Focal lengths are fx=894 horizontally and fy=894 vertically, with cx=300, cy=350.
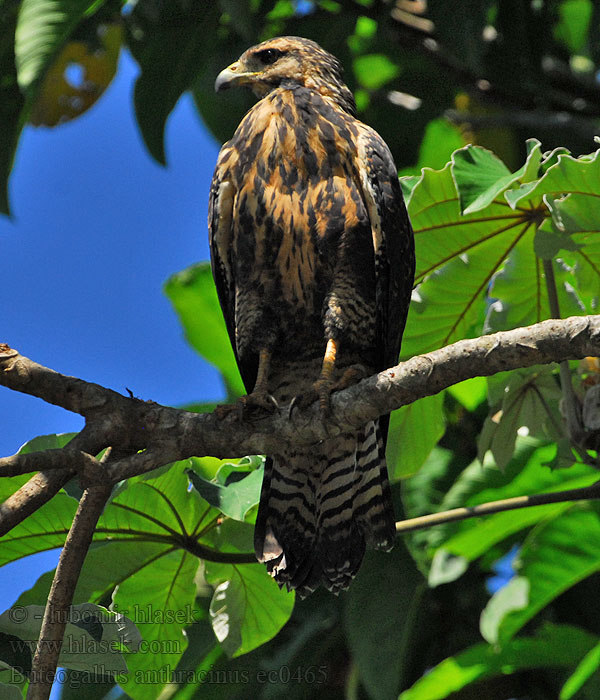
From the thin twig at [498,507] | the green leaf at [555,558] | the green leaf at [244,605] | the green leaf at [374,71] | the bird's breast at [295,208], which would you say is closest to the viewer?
the thin twig at [498,507]

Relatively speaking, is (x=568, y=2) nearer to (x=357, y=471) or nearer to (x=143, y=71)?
(x=143, y=71)

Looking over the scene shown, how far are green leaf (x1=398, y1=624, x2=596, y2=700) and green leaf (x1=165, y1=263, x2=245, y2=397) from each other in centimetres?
164

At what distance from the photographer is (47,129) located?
531 cm

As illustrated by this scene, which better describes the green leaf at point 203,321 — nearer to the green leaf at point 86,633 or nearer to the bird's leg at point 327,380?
the bird's leg at point 327,380

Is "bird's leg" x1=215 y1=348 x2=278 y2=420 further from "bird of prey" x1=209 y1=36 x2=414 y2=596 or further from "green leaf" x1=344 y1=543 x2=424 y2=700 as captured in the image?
"green leaf" x1=344 y1=543 x2=424 y2=700

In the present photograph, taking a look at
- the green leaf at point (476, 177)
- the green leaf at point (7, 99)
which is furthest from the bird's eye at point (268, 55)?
the green leaf at point (476, 177)

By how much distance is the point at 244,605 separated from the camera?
8.34 ft

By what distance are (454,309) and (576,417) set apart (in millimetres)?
520

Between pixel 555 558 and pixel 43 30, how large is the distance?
2661 mm

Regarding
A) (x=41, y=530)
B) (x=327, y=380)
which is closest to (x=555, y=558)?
(x=327, y=380)

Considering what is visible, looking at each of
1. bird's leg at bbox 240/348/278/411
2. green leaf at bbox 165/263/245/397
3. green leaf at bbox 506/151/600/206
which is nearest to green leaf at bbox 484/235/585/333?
green leaf at bbox 506/151/600/206

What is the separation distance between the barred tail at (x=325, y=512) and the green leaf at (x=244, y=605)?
13cm

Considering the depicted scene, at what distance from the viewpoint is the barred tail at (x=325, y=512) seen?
2.50 m

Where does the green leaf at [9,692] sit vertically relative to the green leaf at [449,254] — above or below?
below
